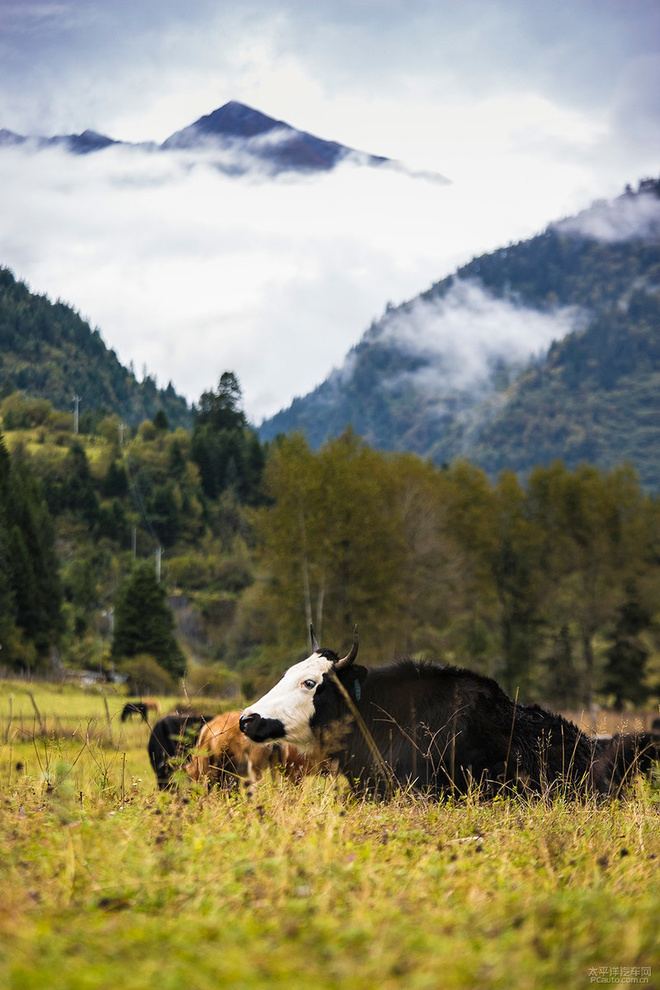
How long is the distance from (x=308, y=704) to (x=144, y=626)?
145 ft

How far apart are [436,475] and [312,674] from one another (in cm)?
4162

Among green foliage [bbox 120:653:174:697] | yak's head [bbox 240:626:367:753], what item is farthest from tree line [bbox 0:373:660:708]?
yak's head [bbox 240:626:367:753]

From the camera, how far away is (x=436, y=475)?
48469 millimetres

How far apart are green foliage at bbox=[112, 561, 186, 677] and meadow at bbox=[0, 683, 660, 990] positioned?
4576 centimetres

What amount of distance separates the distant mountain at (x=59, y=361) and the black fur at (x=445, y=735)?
105110 millimetres

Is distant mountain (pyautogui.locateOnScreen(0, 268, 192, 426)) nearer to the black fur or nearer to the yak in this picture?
the yak

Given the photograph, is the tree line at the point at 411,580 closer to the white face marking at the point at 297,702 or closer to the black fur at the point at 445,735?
the black fur at the point at 445,735

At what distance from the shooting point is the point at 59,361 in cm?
12738

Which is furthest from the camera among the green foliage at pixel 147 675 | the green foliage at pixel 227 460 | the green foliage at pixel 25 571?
the green foliage at pixel 227 460

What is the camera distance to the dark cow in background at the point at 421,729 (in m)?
6.97

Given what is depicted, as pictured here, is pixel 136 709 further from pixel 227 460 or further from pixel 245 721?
pixel 227 460

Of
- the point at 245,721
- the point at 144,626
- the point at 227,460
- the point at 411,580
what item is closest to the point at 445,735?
the point at 245,721

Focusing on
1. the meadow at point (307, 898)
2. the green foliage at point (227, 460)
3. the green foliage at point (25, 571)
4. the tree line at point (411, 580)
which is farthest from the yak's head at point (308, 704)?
the green foliage at point (227, 460)

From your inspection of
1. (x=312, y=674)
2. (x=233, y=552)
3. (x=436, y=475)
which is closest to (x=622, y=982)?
(x=312, y=674)
